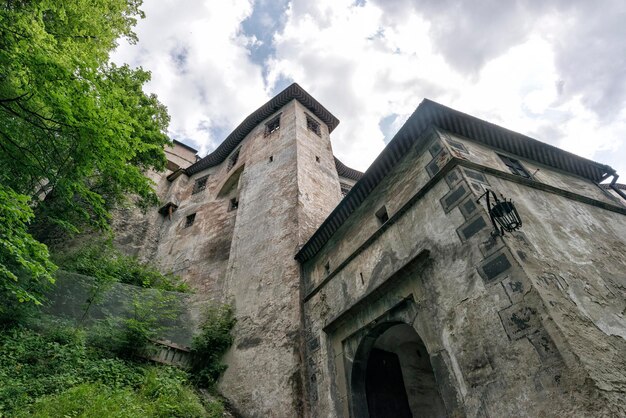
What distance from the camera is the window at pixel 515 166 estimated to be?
663 cm

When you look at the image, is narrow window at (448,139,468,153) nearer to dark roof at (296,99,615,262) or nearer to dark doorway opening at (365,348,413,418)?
dark roof at (296,99,615,262)

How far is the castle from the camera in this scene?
11.9 ft

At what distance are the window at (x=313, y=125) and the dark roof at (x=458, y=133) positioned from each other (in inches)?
359

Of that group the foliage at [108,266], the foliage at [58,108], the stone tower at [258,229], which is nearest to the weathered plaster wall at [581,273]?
the stone tower at [258,229]

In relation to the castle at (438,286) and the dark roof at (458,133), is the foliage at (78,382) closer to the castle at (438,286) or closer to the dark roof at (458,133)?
the castle at (438,286)

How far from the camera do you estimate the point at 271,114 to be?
1759cm

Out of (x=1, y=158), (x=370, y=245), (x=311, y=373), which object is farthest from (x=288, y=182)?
(x=1, y=158)

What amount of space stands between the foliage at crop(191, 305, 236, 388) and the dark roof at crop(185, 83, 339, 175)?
1140 cm

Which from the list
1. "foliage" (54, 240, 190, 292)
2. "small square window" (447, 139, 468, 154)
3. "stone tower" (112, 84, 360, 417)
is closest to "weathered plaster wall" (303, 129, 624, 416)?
"small square window" (447, 139, 468, 154)

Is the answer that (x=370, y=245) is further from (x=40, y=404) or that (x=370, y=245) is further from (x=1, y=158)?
(x=1, y=158)

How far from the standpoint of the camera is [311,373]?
24.0ft

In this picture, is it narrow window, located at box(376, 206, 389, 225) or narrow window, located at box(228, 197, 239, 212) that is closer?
narrow window, located at box(376, 206, 389, 225)

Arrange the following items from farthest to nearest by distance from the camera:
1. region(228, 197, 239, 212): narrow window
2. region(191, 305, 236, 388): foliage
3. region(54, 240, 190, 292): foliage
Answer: region(228, 197, 239, 212): narrow window
region(54, 240, 190, 292): foliage
region(191, 305, 236, 388): foliage

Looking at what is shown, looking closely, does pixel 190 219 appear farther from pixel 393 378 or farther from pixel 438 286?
pixel 438 286
